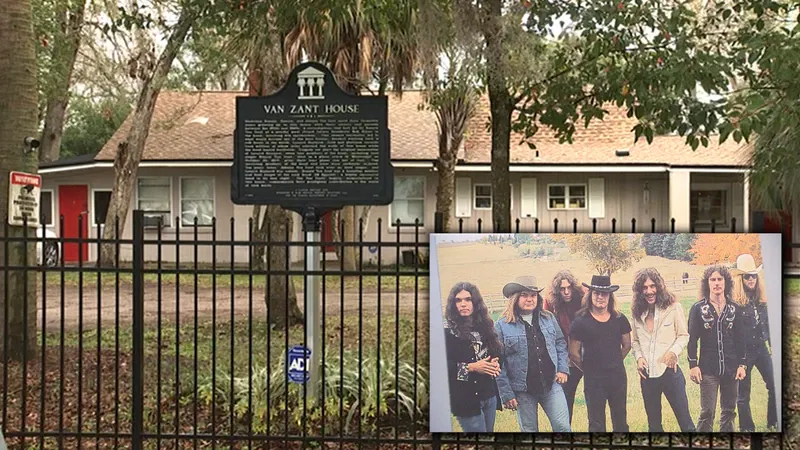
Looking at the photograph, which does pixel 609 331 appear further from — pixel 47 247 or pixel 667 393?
pixel 47 247

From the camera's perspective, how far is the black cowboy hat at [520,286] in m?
4.86

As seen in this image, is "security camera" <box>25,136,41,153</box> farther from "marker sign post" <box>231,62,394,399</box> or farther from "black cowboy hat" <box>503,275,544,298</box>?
"black cowboy hat" <box>503,275,544,298</box>

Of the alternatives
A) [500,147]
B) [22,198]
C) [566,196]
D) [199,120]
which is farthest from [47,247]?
[566,196]

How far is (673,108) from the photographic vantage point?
22.7 feet

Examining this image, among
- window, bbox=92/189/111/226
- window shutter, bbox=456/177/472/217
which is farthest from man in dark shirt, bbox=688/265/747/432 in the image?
window, bbox=92/189/111/226

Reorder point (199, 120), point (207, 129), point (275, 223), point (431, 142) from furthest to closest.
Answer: point (199, 120)
point (207, 129)
point (431, 142)
point (275, 223)

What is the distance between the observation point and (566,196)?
73.4 ft

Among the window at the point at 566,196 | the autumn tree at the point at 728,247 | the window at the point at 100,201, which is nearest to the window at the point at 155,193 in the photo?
the window at the point at 100,201

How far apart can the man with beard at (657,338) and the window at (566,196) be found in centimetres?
1777

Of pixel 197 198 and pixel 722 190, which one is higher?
pixel 722 190

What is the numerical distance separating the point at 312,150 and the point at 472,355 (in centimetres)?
229

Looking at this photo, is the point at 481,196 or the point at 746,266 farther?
the point at 481,196

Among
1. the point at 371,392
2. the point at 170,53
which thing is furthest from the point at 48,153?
the point at 371,392

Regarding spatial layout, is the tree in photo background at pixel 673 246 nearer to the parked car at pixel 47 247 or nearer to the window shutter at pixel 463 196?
the parked car at pixel 47 247
